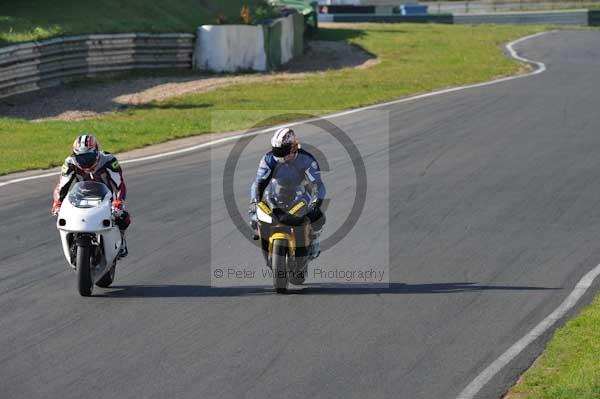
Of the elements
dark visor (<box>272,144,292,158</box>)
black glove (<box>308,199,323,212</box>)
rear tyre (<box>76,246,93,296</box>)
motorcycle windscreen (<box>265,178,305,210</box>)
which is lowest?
rear tyre (<box>76,246,93,296</box>)

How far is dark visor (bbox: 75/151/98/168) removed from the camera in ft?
36.8

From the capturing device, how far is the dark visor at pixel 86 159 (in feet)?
36.8

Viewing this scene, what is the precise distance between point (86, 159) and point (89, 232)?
87 centimetres

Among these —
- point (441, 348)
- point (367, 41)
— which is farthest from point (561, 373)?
point (367, 41)

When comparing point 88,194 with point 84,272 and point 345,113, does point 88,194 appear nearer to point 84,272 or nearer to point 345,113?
point 84,272

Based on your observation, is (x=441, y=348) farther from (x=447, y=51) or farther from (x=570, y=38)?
(x=570, y=38)

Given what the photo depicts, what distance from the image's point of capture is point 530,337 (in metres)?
9.85

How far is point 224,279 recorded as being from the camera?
39.5 ft

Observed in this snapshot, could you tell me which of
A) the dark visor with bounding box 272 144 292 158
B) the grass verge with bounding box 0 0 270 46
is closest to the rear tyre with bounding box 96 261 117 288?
the dark visor with bounding box 272 144 292 158

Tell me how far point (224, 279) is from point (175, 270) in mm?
662

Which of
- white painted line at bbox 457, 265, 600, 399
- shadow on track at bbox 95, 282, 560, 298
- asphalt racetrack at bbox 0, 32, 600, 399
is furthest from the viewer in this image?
shadow on track at bbox 95, 282, 560, 298

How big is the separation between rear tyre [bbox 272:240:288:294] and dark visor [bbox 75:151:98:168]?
2.07 m

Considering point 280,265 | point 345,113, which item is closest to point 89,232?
point 280,265

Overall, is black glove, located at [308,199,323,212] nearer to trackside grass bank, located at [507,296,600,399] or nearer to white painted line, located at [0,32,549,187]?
trackside grass bank, located at [507,296,600,399]
